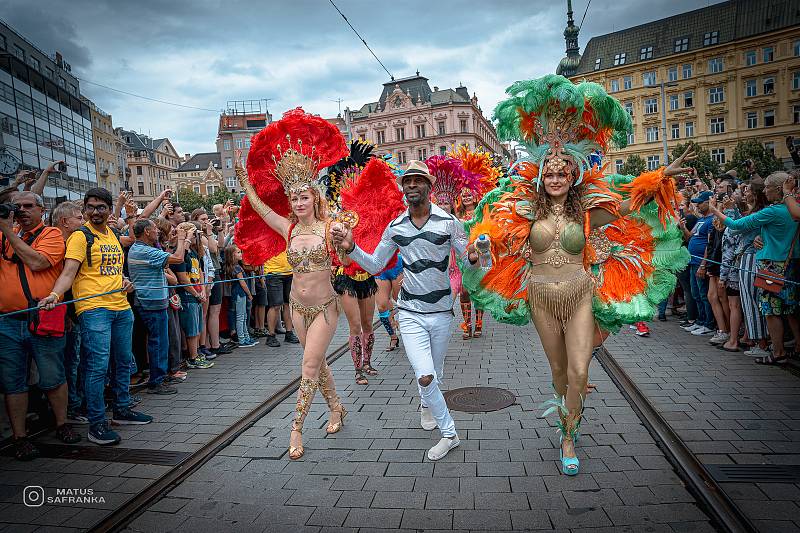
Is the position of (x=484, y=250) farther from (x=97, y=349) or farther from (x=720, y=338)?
(x=720, y=338)

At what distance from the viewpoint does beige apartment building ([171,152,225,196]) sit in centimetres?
9934

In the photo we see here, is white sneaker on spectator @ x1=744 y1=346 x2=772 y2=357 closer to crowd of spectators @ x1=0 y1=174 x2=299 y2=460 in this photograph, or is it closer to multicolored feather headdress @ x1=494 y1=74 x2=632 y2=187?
multicolored feather headdress @ x1=494 y1=74 x2=632 y2=187

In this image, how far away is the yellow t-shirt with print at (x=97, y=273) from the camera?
15.6ft

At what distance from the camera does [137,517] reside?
11.0ft

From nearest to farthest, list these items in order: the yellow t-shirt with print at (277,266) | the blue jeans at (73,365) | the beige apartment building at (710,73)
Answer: the blue jeans at (73,365) → the yellow t-shirt with print at (277,266) → the beige apartment building at (710,73)

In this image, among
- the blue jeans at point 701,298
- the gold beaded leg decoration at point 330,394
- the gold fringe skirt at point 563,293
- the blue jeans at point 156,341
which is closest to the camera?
the gold fringe skirt at point 563,293

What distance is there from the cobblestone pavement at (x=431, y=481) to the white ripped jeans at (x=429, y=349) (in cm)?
35

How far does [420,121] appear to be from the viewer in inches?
2955

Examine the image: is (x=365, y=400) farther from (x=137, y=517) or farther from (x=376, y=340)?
(x=376, y=340)

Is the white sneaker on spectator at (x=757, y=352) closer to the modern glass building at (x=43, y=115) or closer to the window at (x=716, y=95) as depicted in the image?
the modern glass building at (x=43, y=115)

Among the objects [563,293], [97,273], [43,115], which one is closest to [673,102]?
[43,115]

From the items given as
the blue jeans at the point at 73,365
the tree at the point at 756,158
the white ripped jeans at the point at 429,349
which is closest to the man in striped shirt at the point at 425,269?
the white ripped jeans at the point at 429,349

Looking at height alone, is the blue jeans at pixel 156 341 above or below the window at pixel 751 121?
below

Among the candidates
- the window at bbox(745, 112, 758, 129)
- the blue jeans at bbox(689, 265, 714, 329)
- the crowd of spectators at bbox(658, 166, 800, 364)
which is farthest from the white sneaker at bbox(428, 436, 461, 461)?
the window at bbox(745, 112, 758, 129)
